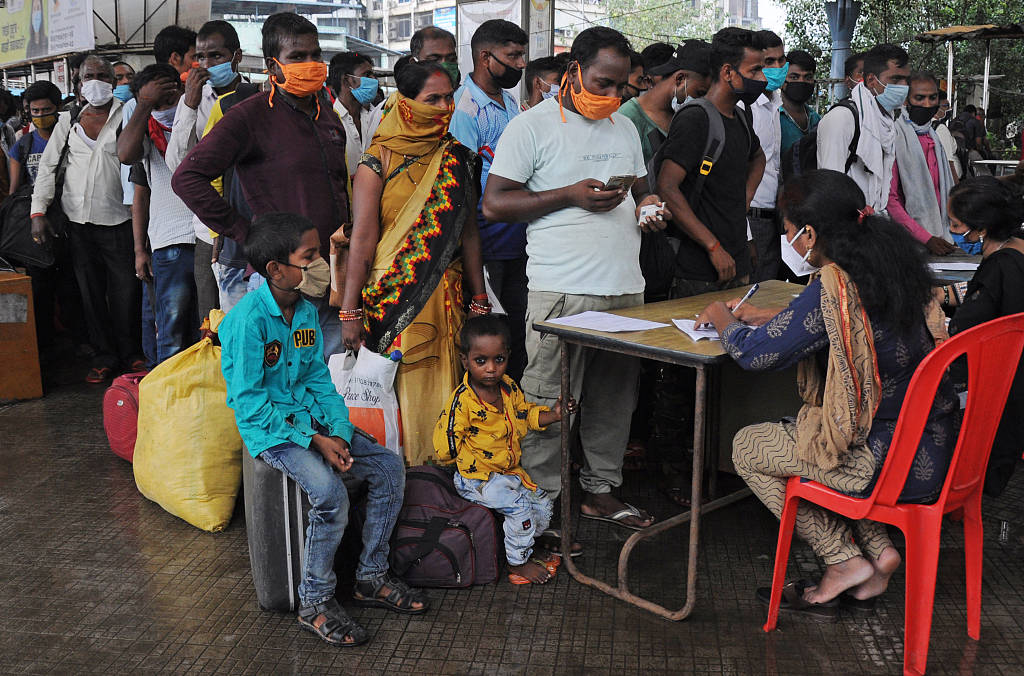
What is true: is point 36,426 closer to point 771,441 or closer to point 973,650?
point 771,441

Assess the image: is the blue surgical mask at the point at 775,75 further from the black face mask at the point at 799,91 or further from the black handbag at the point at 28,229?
the black handbag at the point at 28,229

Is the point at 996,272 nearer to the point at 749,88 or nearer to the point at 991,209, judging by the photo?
the point at 991,209

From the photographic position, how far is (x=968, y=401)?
8.13ft

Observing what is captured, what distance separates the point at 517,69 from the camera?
4.10 metres

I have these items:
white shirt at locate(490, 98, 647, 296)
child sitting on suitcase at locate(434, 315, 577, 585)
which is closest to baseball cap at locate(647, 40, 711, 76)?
white shirt at locate(490, 98, 647, 296)

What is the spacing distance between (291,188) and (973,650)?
2.74m

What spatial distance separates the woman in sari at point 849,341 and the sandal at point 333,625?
1.33 meters

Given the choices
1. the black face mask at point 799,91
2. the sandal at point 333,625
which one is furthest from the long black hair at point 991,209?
the black face mask at point 799,91

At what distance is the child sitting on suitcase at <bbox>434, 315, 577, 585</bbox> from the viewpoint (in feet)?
10.4

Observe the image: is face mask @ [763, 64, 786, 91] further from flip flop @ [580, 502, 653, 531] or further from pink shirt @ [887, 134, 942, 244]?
flip flop @ [580, 502, 653, 531]

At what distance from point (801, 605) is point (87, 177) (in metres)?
4.60

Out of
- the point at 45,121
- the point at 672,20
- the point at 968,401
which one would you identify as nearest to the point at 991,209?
the point at 968,401

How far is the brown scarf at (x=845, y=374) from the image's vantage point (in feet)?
8.30

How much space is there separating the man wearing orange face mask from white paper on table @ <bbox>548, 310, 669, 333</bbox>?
1.10 m
